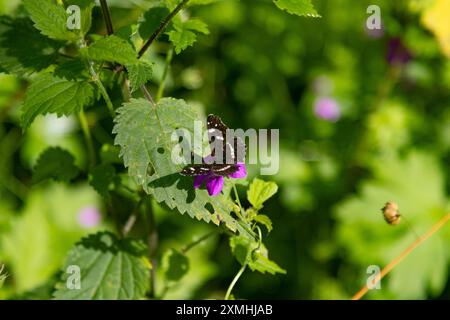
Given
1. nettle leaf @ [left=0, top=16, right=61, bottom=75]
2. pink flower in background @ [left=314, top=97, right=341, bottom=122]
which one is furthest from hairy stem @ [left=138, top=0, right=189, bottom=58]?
pink flower in background @ [left=314, top=97, right=341, bottom=122]

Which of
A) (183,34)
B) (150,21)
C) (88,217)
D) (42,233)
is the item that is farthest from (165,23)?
(88,217)

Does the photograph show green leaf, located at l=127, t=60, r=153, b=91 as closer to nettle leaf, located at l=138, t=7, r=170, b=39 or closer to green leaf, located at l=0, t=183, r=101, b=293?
nettle leaf, located at l=138, t=7, r=170, b=39

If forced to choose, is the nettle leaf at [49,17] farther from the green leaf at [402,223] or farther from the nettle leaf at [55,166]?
the green leaf at [402,223]

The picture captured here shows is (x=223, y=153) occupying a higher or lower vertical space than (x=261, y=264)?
higher

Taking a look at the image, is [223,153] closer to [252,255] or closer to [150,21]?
[252,255]

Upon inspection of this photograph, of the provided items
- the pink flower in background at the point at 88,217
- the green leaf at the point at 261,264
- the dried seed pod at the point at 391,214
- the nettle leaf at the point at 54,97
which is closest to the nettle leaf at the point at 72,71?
the nettle leaf at the point at 54,97

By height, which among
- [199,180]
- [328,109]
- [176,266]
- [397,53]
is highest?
[397,53]

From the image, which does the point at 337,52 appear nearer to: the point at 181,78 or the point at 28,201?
the point at 181,78

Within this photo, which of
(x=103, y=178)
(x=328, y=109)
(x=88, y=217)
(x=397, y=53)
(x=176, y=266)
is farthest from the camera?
(x=328, y=109)
